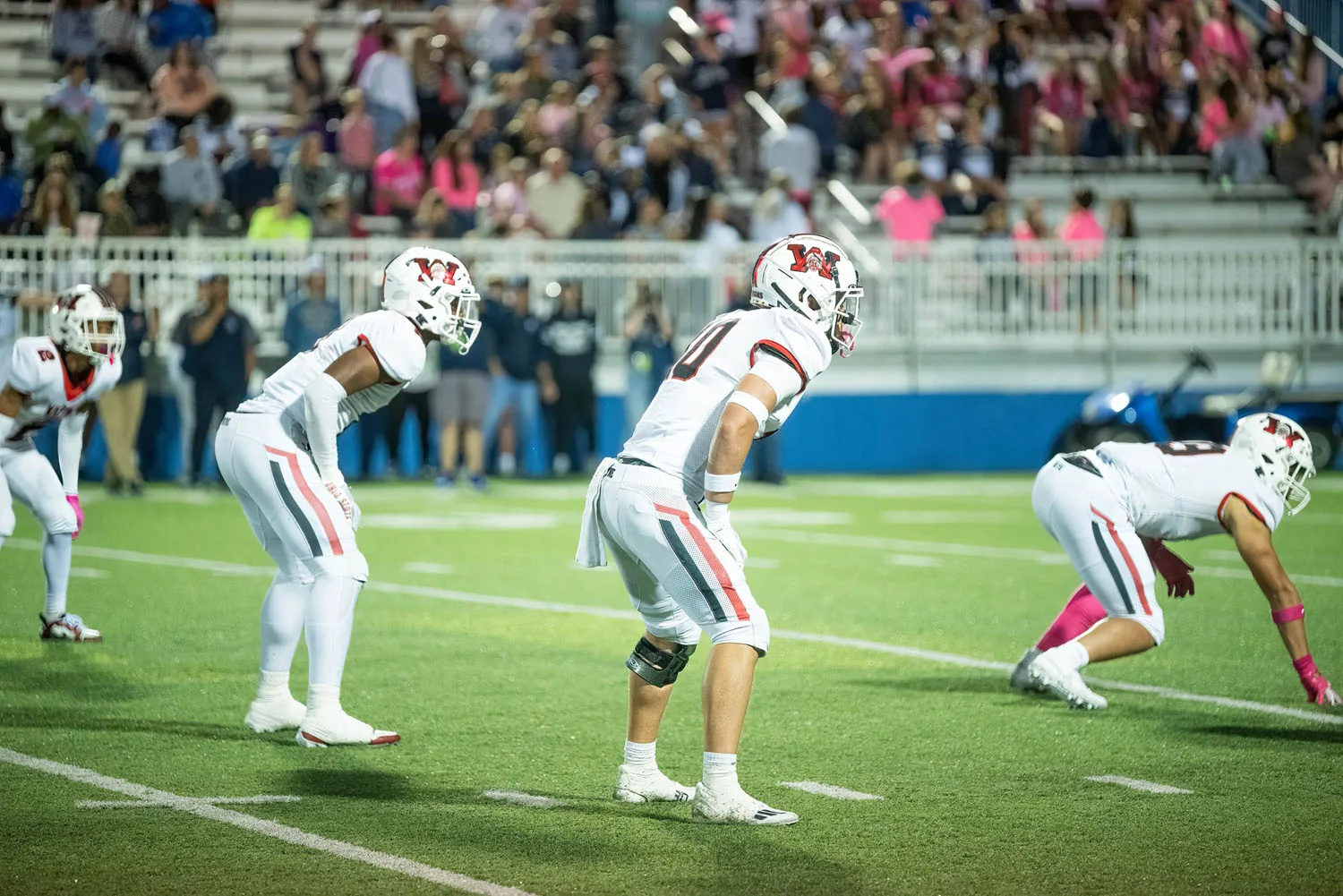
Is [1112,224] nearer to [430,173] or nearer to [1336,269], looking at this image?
[1336,269]

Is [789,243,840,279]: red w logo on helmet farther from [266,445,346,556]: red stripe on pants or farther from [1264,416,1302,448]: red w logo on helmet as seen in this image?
[1264,416,1302,448]: red w logo on helmet

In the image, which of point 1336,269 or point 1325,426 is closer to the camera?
point 1325,426

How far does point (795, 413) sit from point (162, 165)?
6.90 m

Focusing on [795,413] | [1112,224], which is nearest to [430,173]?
[795,413]

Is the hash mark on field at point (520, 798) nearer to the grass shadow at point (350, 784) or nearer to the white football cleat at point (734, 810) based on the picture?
the grass shadow at point (350, 784)

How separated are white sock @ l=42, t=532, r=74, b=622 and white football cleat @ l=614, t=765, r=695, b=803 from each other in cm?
420

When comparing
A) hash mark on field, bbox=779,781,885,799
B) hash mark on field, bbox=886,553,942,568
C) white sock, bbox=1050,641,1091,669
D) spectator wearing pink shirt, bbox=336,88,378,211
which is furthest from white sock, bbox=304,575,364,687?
spectator wearing pink shirt, bbox=336,88,378,211

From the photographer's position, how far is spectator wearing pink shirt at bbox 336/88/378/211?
20.4 metres

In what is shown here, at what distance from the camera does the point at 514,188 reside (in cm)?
2019

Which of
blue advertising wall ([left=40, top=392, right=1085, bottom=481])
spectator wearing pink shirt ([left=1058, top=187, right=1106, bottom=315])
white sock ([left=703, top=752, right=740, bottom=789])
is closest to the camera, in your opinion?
white sock ([left=703, top=752, right=740, bottom=789])

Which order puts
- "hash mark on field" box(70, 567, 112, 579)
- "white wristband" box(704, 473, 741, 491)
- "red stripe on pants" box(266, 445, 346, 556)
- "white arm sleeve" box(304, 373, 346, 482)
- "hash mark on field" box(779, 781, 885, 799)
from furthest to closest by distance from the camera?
1. "hash mark on field" box(70, 567, 112, 579)
2. "red stripe on pants" box(266, 445, 346, 556)
3. "white arm sleeve" box(304, 373, 346, 482)
4. "hash mark on field" box(779, 781, 885, 799)
5. "white wristband" box(704, 473, 741, 491)

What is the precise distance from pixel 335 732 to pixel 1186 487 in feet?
11.1

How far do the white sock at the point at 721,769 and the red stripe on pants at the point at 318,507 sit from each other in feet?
6.30

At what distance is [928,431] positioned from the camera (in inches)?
815
